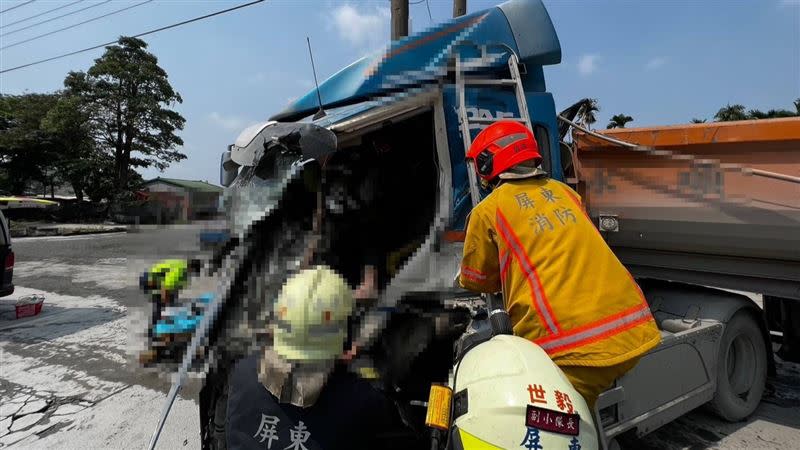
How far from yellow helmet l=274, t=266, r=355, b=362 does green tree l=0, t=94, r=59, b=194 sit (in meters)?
31.9

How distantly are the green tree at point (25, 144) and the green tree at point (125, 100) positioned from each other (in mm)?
2737

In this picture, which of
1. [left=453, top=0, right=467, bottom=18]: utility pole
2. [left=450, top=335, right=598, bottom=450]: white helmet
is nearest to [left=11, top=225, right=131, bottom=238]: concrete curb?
[left=453, top=0, right=467, bottom=18]: utility pole

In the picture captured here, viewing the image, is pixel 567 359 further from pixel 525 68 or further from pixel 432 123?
pixel 525 68

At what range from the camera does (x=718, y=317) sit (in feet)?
11.6

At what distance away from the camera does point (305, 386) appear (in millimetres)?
1894

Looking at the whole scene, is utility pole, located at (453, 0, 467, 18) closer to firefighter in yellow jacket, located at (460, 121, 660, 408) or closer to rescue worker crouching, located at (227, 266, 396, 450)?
firefighter in yellow jacket, located at (460, 121, 660, 408)

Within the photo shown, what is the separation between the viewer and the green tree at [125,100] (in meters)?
27.1

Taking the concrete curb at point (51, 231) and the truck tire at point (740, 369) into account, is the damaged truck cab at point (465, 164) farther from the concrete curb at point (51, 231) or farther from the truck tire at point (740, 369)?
the concrete curb at point (51, 231)

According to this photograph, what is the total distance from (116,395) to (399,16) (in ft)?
21.5

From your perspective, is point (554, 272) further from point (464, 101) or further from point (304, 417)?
point (464, 101)

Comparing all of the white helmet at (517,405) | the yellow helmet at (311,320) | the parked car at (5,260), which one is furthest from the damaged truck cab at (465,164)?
the parked car at (5,260)

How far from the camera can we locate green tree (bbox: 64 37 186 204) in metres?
27.1

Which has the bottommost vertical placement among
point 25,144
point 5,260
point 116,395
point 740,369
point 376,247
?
point 116,395

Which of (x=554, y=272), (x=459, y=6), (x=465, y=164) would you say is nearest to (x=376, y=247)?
(x=465, y=164)
